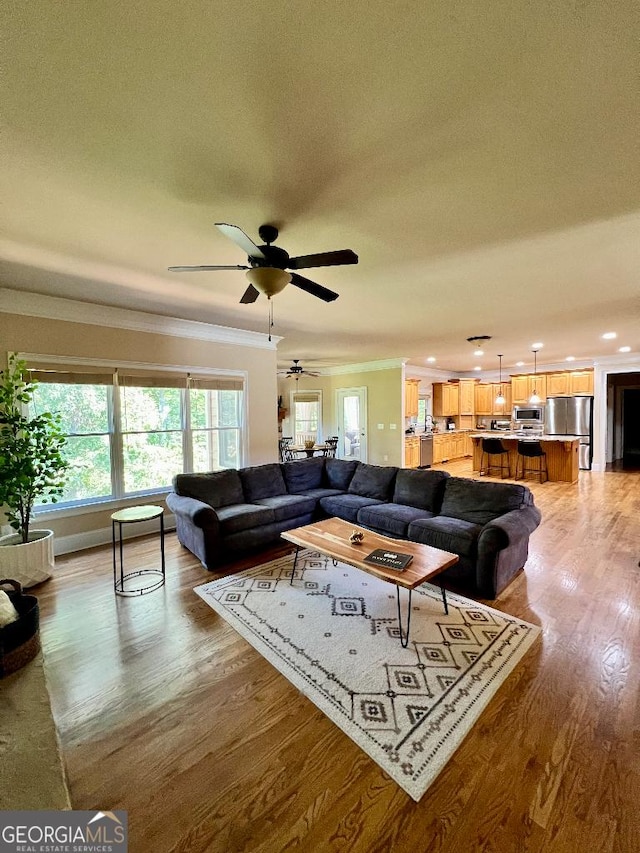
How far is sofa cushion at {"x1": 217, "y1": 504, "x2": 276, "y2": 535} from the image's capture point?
11.4 feet

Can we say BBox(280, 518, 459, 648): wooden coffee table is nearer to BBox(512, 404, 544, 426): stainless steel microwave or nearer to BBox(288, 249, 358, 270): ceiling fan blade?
BBox(288, 249, 358, 270): ceiling fan blade

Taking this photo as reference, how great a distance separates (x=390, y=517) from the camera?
362 centimetres

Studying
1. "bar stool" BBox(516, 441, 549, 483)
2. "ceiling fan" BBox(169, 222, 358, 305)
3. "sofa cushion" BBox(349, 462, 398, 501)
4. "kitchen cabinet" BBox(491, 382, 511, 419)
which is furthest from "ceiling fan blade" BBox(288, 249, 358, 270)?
"kitchen cabinet" BBox(491, 382, 511, 419)

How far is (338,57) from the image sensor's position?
1.18 metres

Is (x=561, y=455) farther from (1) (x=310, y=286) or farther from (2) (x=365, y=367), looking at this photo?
(1) (x=310, y=286)

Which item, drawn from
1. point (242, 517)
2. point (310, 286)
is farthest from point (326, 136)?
point (242, 517)

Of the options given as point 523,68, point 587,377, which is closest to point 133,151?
point 523,68

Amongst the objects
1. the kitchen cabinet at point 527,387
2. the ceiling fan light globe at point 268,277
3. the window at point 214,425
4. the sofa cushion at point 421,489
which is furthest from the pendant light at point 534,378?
the ceiling fan light globe at point 268,277

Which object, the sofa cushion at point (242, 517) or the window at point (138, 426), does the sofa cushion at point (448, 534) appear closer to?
the sofa cushion at point (242, 517)

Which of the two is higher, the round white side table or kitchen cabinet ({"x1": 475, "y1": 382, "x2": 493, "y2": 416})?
kitchen cabinet ({"x1": 475, "y1": 382, "x2": 493, "y2": 416})

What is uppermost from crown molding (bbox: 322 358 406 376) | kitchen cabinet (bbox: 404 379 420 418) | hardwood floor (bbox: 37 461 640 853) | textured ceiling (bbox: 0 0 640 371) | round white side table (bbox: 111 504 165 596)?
crown molding (bbox: 322 358 406 376)

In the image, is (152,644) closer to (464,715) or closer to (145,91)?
(464,715)

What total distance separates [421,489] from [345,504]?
0.89 metres

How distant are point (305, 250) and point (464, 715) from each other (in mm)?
2993
